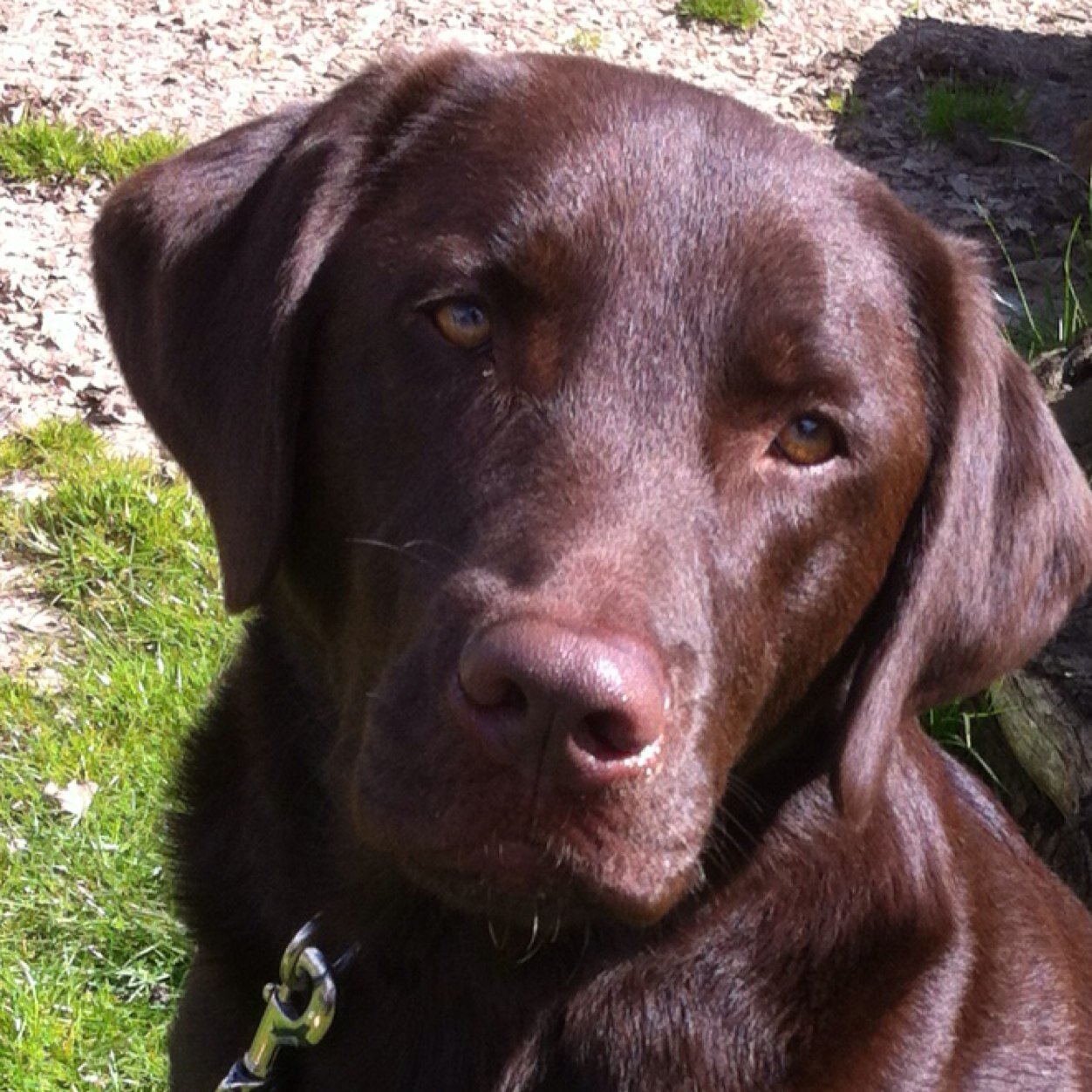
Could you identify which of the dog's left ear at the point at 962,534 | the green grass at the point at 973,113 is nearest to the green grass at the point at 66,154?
the green grass at the point at 973,113

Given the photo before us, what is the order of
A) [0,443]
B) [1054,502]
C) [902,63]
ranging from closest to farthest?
1. [1054,502]
2. [0,443]
3. [902,63]

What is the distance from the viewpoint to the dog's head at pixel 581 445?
7.05 ft

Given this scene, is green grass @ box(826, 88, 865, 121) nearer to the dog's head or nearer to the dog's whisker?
the dog's head

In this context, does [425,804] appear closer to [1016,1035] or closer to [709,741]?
[709,741]

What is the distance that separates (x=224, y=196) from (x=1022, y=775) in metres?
2.56

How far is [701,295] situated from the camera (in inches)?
93.8

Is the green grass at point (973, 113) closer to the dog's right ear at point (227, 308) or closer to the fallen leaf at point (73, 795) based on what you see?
the fallen leaf at point (73, 795)

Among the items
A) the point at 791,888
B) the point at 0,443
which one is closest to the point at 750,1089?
the point at 791,888

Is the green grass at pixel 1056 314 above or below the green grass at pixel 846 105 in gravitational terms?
above

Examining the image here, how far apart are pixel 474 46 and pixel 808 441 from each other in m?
3.75

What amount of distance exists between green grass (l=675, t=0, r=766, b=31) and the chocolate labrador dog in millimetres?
5782

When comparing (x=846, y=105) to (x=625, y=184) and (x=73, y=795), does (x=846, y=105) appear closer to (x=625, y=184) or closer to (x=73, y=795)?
(x=73, y=795)

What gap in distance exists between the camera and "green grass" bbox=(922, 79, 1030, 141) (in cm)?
773

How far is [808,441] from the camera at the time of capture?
96.2 inches
